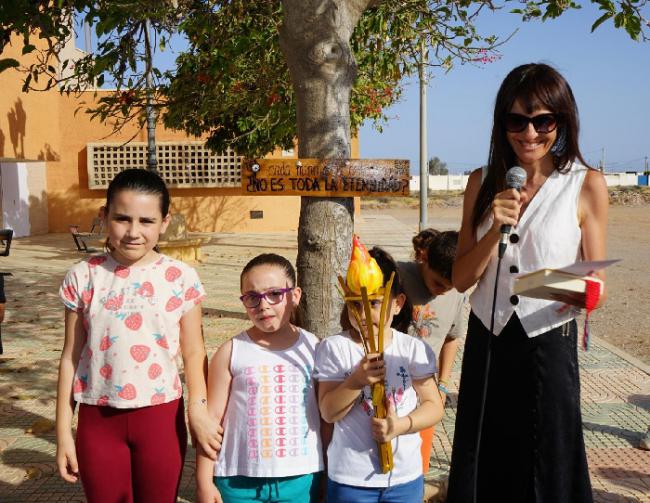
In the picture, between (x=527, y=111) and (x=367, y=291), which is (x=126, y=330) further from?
(x=527, y=111)

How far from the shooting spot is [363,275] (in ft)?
6.70

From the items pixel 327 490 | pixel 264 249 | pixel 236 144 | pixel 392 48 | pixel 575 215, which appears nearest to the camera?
pixel 575 215

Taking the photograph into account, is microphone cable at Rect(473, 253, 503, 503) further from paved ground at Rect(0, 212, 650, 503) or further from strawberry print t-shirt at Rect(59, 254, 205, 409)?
paved ground at Rect(0, 212, 650, 503)

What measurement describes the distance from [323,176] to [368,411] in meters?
1.54

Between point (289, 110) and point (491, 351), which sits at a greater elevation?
point (289, 110)

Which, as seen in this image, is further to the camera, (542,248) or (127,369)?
(127,369)

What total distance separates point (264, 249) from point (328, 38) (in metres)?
12.6

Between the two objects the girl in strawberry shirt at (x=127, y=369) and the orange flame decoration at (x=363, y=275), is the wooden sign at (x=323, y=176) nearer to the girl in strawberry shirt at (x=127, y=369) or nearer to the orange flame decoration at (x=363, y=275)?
the girl in strawberry shirt at (x=127, y=369)

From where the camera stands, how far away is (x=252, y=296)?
2.42 metres

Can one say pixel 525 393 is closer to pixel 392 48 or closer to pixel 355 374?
pixel 355 374

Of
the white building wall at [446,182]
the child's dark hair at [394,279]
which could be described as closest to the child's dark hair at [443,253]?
the child's dark hair at [394,279]

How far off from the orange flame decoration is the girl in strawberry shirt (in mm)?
677

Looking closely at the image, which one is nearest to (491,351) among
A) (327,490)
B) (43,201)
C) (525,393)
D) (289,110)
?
(525,393)

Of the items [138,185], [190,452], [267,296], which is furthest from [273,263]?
[190,452]
